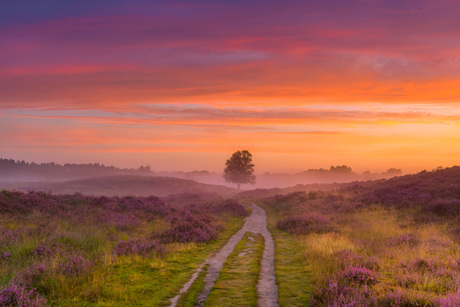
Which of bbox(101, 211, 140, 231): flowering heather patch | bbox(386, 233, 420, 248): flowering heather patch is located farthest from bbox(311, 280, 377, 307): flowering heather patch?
bbox(101, 211, 140, 231): flowering heather patch

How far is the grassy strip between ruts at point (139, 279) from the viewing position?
30.5 feet

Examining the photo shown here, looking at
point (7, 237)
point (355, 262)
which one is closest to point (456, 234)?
point (355, 262)

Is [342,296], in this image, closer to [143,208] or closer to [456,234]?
[456,234]

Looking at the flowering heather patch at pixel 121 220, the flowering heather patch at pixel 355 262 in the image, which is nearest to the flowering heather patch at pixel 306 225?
the flowering heather patch at pixel 355 262

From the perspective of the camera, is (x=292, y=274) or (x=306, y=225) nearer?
(x=292, y=274)

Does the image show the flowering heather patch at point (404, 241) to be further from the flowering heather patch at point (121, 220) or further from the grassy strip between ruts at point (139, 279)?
the flowering heather patch at point (121, 220)

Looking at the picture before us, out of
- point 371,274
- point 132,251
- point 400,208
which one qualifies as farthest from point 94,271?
point 400,208

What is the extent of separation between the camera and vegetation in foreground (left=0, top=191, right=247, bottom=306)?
9.32 metres

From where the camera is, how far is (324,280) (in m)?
10.2

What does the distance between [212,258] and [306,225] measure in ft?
34.1

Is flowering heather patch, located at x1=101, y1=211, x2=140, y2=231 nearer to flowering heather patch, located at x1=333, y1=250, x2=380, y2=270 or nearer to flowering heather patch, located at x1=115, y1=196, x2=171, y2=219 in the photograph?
flowering heather patch, located at x1=115, y1=196, x2=171, y2=219

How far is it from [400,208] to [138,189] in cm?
7002

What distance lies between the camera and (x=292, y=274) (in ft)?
40.4

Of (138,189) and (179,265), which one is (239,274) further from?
(138,189)
